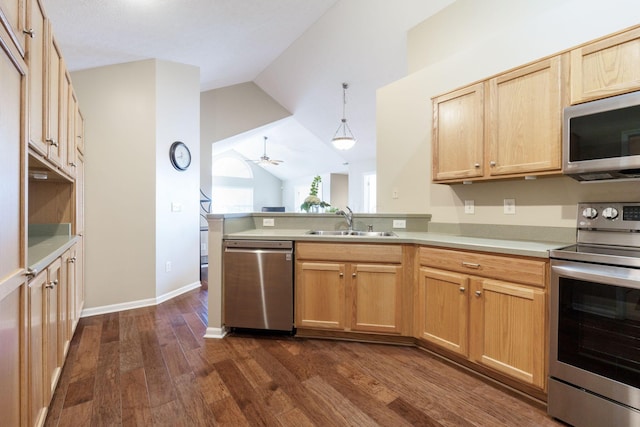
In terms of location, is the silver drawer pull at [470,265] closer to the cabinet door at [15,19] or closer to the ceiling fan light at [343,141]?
the cabinet door at [15,19]

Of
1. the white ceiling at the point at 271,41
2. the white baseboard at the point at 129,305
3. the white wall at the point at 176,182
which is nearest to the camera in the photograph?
the white ceiling at the point at 271,41

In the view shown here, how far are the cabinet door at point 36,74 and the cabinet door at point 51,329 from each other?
25.5 inches

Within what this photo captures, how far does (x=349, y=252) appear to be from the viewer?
2338 millimetres

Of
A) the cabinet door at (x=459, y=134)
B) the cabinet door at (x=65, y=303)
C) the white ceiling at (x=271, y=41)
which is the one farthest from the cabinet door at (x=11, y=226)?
the cabinet door at (x=459, y=134)

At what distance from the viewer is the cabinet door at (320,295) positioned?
2.36 m

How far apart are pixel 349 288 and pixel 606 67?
2017mm

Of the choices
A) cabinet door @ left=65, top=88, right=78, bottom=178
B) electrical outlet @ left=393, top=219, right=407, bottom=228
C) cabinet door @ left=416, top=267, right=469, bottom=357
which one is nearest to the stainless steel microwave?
cabinet door @ left=416, top=267, right=469, bottom=357

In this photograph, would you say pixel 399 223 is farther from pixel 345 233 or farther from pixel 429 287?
pixel 429 287

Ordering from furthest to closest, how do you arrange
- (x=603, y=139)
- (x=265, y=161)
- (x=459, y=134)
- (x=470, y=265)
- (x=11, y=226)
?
(x=265, y=161) < (x=459, y=134) < (x=470, y=265) < (x=603, y=139) < (x=11, y=226)

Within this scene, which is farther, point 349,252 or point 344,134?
point 344,134

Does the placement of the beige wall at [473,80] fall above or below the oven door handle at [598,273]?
above

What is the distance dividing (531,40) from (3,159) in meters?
2.99

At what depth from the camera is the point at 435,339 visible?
210 centimetres

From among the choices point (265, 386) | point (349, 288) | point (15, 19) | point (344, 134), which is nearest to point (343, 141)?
point (344, 134)
